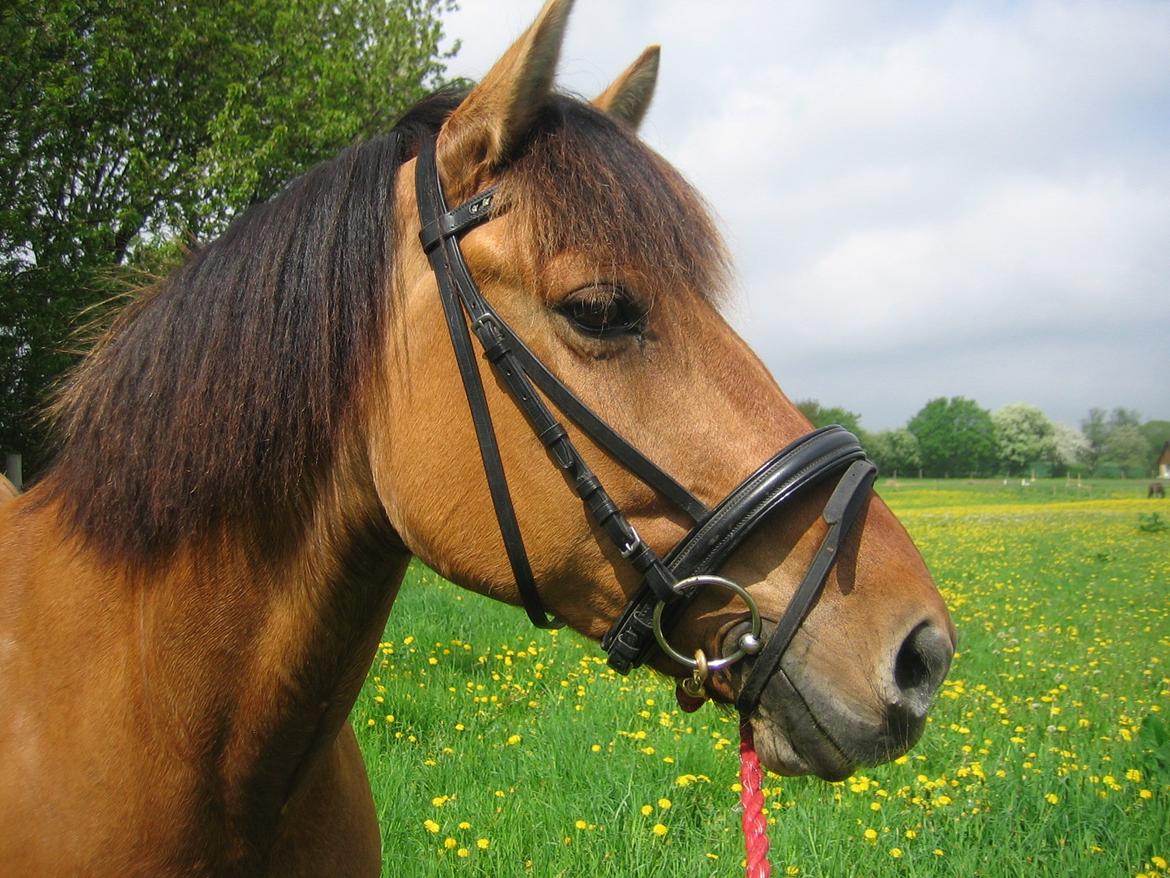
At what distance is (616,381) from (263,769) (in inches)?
48.0

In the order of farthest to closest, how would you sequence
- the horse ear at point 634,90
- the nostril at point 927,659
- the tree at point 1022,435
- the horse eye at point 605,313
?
the tree at point 1022,435, the horse ear at point 634,90, the horse eye at point 605,313, the nostril at point 927,659

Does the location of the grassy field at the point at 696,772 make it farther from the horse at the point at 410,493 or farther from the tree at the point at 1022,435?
the tree at the point at 1022,435

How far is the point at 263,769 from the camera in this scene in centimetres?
181

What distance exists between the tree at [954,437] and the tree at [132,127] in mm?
80296

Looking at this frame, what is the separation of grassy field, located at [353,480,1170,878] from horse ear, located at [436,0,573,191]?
3.88 ft

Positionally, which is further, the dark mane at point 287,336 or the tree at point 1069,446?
the tree at point 1069,446

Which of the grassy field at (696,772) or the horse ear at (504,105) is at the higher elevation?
the horse ear at (504,105)

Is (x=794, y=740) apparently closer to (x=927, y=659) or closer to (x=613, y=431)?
(x=927, y=659)

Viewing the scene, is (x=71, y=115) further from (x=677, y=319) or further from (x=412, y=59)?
(x=677, y=319)

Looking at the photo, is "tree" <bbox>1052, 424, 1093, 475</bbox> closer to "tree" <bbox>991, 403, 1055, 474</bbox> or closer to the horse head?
"tree" <bbox>991, 403, 1055, 474</bbox>

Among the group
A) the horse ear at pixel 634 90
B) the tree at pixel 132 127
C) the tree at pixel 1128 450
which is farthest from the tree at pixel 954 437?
the horse ear at pixel 634 90

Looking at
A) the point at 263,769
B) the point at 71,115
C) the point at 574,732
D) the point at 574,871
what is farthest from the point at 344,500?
the point at 71,115

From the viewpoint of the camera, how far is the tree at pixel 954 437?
8700cm

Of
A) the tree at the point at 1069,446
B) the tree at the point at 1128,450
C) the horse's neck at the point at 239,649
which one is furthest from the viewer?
the tree at the point at 1069,446
